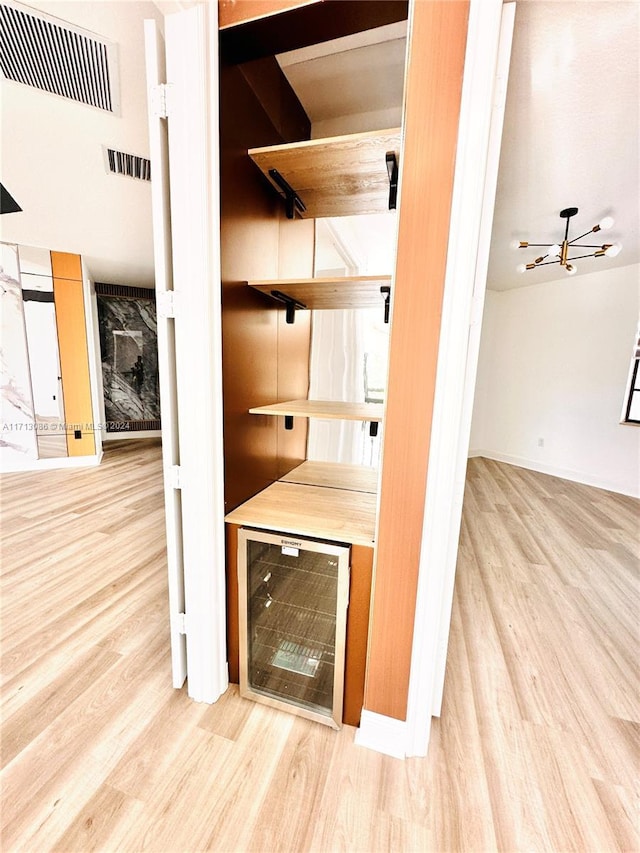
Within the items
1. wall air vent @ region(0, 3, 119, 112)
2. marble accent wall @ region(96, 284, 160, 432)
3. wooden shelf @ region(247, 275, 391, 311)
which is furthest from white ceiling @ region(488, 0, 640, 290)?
marble accent wall @ region(96, 284, 160, 432)

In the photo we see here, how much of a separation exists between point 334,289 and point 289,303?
13.9 inches

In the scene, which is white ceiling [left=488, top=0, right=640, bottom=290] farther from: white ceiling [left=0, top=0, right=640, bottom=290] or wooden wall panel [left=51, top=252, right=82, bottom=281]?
wooden wall panel [left=51, top=252, right=82, bottom=281]

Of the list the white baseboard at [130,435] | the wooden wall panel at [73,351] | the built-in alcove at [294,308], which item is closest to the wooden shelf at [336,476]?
the built-in alcove at [294,308]

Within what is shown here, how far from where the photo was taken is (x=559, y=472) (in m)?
5.35

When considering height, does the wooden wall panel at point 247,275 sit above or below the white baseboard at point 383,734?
above

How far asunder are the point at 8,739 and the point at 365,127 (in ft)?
11.4

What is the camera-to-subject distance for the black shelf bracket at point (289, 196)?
151 centimetres

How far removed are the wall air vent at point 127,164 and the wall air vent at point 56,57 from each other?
556 millimetres

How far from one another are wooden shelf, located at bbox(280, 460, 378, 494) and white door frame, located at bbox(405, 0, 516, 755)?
60 centimetres

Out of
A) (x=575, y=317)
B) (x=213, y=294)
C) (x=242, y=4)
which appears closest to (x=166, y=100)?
(x=242, y=4)

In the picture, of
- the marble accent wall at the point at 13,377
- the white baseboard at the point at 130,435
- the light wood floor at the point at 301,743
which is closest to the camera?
the light wood floor at the point at 301,743

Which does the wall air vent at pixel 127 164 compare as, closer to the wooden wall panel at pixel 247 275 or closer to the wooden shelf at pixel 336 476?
the wooden wall panel at pixel 247 275

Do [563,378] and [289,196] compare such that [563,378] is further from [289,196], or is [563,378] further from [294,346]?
[289,196]

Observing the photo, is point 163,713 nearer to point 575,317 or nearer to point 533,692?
point 533,692
